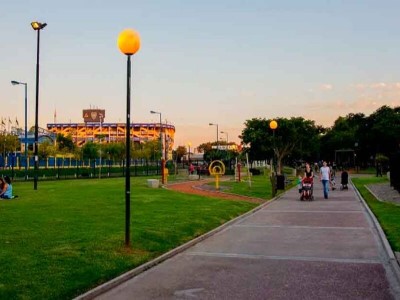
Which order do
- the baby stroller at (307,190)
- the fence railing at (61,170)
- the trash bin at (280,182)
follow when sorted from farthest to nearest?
the fence railing at (61,170), the trash bin at (280,182), the baby stroller at (307,190)

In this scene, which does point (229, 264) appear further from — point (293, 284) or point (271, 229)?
point (271, 229)

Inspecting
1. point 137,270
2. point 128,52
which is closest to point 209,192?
point 128,52

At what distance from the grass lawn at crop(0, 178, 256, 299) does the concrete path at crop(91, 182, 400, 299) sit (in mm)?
640

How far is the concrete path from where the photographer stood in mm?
7184

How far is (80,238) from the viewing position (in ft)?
36.9

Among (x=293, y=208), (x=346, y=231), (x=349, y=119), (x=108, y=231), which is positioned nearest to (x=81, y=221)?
(x=108, y=231)

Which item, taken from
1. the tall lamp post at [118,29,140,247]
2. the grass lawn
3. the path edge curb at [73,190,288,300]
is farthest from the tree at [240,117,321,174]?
the tall lamp post at [118,29,140,247]

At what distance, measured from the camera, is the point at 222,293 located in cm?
712

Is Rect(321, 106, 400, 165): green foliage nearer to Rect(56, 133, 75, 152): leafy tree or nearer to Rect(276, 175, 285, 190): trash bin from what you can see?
Rect(276, 175, 285, 190): trash bin

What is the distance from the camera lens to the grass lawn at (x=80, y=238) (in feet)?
24.8

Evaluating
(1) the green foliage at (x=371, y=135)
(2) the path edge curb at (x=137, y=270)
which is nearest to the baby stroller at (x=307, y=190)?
(2) the path edge curb at (x=137, y=270)

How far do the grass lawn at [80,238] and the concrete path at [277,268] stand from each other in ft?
2.10

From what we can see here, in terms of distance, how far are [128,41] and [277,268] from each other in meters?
5.55

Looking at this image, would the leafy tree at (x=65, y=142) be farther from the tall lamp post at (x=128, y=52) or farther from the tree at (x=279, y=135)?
the tall lamp post at (x=128, y=52)
